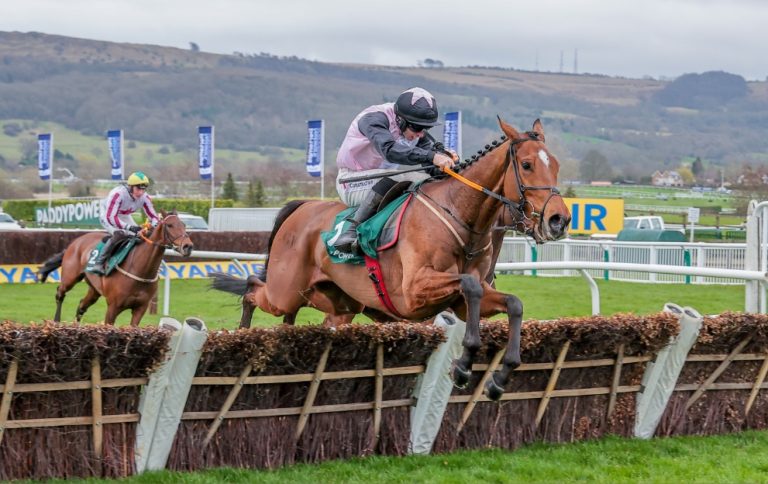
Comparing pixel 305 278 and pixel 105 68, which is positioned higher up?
pixel 105 68

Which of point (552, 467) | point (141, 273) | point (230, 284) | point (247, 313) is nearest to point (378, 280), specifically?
point (552, 467)

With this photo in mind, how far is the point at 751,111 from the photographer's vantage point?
159500mm

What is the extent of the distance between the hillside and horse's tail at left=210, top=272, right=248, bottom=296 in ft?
302

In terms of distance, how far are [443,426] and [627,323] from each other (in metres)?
1.25

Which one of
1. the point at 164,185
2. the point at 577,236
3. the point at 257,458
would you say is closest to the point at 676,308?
the point at 257,458

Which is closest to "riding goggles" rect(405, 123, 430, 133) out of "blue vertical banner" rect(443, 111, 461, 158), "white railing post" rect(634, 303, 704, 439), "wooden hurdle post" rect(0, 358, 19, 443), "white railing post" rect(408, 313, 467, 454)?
"white railing post" rect(408, 313, 467, 454)

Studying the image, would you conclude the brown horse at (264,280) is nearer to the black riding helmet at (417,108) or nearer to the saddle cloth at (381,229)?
the saddle cloth at (381,229)

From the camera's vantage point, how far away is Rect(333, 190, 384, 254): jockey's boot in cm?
624

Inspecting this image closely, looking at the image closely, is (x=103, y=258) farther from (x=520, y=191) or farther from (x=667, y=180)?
(x=667, y=180)

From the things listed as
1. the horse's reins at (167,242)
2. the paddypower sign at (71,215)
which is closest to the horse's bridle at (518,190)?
the horse's reins at (167,242)

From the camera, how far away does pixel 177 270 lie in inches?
766

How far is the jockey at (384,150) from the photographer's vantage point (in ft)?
20.0

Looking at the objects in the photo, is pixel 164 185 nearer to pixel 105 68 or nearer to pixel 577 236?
pixel 577 236

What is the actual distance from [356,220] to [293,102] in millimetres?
151835
